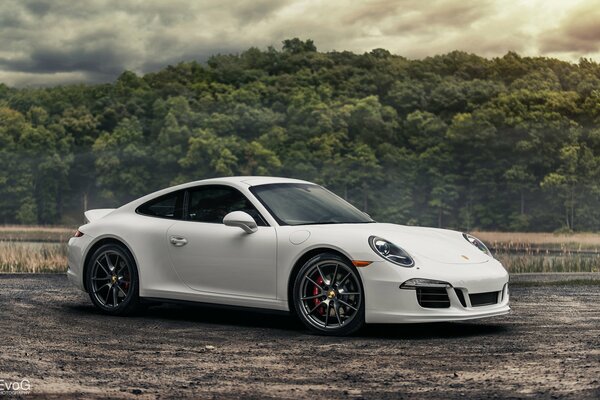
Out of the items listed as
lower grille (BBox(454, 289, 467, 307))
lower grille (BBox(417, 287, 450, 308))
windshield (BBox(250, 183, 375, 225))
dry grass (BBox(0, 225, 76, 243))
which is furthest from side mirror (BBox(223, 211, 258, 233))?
dry grass (BBox(0, 225, 76, 243))

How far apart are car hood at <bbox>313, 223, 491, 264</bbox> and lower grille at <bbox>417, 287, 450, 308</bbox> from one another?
323mm

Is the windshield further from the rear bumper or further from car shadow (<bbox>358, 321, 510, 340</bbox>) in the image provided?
the rear bumper

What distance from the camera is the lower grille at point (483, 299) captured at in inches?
340

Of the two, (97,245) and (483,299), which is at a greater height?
(97,245)

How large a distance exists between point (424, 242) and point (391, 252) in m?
0.49

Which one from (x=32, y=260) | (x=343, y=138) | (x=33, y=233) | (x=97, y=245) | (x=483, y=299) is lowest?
(x=33, y=233)

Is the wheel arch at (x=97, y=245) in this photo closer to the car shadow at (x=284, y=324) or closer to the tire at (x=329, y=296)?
the car shadow at (x=284, y=324)

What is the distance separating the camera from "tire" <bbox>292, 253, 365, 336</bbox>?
845 centimetres

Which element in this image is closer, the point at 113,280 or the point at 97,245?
the point at 113,280

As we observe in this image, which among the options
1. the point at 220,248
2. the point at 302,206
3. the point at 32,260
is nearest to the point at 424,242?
the point at 302,206

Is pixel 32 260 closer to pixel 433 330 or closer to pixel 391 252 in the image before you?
pixel 433 330

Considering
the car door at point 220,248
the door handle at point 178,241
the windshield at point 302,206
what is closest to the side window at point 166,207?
the car door at point 220,248

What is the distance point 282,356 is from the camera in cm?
748

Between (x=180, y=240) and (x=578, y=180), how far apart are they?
286 feet
